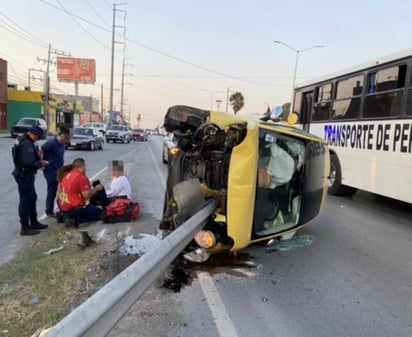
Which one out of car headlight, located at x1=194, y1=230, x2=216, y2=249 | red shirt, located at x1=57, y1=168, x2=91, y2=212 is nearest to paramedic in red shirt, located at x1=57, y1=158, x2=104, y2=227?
red shirt, located at x1=57, y1=168, x2=91, y2=212

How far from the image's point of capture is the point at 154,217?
7320 millimetres

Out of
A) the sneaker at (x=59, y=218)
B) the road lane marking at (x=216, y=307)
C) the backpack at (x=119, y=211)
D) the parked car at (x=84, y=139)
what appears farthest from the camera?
the parked car at (x=84, y=139)

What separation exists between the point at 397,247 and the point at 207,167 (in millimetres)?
3310

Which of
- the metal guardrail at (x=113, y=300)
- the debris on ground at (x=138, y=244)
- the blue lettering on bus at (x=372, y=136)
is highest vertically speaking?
the blue lettering on bus at (x=372, y=136)

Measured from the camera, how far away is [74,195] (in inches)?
260

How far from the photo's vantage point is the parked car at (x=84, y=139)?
24.4 metres

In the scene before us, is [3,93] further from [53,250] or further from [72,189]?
[53,250]

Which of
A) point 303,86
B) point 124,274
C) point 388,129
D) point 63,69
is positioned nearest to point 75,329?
point 124,274

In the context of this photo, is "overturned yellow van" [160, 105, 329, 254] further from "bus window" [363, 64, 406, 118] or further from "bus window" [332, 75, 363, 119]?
"bus window" [332, 75, 363, 119]

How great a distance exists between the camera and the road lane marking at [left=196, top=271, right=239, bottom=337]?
3.36 meters

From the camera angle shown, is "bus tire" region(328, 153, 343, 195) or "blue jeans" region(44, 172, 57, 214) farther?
"bus tire" region(328, 153, 343, 195)

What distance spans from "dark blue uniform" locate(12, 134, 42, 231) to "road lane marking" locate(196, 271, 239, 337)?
A: 122 inches

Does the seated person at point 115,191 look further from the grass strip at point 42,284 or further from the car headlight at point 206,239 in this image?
the car headlight at point 206,239

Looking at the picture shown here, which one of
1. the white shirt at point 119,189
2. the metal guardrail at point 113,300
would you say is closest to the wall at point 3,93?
the white shirt at point 119,189
